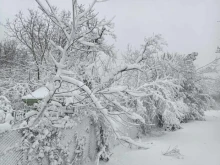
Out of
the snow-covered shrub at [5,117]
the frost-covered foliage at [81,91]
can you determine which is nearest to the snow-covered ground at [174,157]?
the frost-covered foliage at [81,91]

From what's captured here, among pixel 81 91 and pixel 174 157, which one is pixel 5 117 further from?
pixel 174 157

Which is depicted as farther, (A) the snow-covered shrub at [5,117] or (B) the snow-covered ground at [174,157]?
(B) the snow-covered ground at [174,157]

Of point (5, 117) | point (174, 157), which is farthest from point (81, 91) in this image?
point (174, 157)

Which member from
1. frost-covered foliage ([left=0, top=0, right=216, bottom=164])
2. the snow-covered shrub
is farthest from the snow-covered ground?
the snow-covered shrub

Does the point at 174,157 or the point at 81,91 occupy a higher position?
the point at 81,91

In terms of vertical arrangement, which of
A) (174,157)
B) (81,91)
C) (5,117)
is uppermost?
(81,91)

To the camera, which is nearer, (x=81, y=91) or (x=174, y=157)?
(x=81, y=91)

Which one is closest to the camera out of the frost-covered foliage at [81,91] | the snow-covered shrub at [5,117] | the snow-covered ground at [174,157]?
the snow-covered shrub at [5,117]

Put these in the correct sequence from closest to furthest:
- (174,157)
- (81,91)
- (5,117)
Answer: (5,117) < (81,91) < (174,157)

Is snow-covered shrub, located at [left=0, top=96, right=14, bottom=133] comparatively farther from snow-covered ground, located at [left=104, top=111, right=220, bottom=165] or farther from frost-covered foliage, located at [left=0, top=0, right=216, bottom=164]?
snow-covered ground, located at [left=104, top=111, right=220, bottom=165]

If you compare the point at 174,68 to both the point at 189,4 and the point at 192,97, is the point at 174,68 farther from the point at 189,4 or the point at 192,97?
the point at 189,4

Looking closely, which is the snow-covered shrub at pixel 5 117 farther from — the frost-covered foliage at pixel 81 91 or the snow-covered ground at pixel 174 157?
the snow-covered ground at pixel 174 157

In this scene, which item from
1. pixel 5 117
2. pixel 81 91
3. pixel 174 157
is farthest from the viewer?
pixel 174 157

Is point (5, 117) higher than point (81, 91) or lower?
lower
